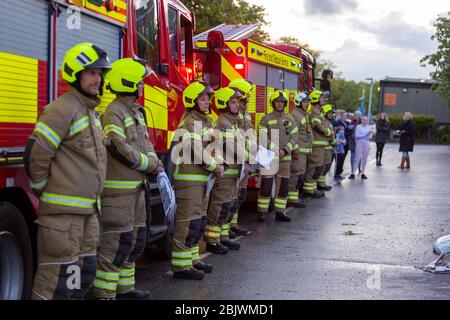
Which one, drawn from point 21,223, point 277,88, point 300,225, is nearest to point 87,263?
point 21,223

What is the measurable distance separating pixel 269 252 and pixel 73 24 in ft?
13.5

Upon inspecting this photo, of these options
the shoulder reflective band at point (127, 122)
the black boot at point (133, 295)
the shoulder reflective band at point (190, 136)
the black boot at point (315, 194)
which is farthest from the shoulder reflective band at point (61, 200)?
the black boot at point (315, 194)

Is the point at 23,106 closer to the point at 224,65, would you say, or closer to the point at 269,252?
the point at 269,252

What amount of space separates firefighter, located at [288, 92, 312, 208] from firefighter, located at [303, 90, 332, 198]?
1.00 m

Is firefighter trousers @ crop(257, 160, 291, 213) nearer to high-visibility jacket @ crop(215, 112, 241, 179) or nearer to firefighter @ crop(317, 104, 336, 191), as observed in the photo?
high-visibility jacket @ crop(215, 112, 241, 179)

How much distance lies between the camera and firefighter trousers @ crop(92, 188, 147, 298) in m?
5.30

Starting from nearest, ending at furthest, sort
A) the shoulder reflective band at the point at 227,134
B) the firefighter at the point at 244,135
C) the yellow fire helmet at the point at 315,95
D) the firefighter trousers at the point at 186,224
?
the firefighter trousers at the point at 186,224
the shoulder reflective band at the point at 227,134
the firefighter at the point at 244,135
the yellow fire helmet at the point at 315,95

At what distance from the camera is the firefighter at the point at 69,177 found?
435 cm

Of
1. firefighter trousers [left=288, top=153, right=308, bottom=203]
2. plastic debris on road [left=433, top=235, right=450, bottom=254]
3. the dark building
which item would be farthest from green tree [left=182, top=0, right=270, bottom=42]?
the dark building

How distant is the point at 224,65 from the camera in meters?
10.5

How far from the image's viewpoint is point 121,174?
537 centimetres

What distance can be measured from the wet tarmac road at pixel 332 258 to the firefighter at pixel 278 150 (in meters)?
0.29

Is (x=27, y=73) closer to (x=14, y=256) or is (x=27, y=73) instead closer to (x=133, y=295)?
(x=14, y=256)

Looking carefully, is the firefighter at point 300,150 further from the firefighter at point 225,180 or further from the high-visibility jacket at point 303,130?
the firefighter at point 225,180
